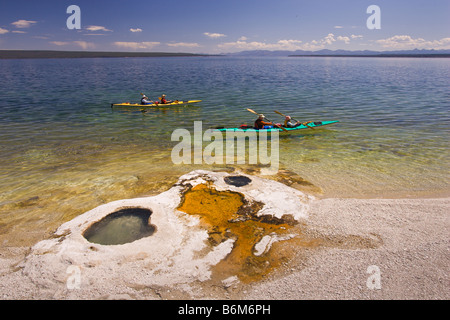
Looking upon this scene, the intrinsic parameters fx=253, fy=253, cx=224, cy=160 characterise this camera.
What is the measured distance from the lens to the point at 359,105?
2661 centimetres

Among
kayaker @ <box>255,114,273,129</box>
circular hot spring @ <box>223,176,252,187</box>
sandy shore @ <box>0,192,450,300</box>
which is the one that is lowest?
sandy shore @ <box>0,192,450,300</box>

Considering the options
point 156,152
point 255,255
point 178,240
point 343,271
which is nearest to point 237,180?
point 178,240

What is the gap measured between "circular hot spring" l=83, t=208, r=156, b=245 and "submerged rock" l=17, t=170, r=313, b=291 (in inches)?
1.7

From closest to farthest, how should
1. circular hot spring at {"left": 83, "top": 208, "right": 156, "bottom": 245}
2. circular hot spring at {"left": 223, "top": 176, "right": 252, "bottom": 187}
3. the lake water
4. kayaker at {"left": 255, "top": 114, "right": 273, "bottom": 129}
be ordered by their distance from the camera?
circular hot spring at {"left": 83, "top": 208, "right": 156, "bottom": 245}
the lake water
circular hot spring at {"left": 223, "top": 176, "right": 252, "bottom": 187}
kayaker at {"left": 255, "top": 114, "right": 273, "bottom": 129}

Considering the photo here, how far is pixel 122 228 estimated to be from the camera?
7.60 metres

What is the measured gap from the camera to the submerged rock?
5.91m

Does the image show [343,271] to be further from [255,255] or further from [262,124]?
[262,124]

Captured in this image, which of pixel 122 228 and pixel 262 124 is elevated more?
pixel 262 124

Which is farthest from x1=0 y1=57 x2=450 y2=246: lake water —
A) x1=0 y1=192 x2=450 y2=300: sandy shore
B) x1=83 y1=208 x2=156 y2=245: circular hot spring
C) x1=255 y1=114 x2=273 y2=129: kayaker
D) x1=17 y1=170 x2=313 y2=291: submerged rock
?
x1=0 y1=192 x2=450 y2=300: sandy shore

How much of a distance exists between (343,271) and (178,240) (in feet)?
Result: 13.8

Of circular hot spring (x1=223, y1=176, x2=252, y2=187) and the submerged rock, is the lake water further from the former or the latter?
circular hot spring (x1=223, y1=176, x2=252, y2=187)

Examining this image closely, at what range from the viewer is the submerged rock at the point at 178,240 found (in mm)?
5910

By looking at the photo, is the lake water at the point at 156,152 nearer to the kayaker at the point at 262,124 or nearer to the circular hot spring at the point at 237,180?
the kayaker at the point at 262,124

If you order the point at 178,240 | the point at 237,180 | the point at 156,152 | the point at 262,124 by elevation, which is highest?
the point at 262,124
